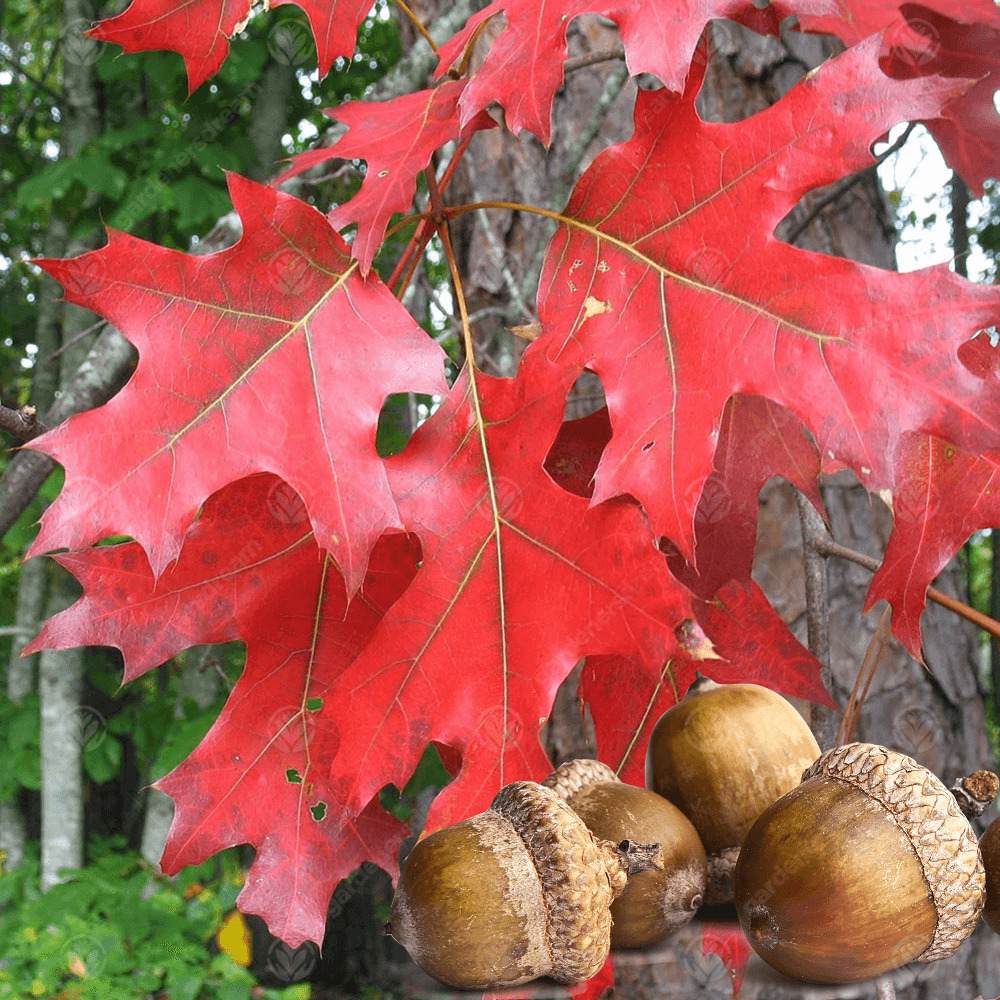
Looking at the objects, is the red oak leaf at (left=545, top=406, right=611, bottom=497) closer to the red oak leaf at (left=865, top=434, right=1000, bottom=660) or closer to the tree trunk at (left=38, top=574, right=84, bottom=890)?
the red oak leaf at (left=865, top=434, right=1000, bottom=660)

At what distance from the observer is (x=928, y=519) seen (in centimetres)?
75

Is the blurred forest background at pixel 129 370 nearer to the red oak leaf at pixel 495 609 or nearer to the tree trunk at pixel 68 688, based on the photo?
the tree trunk at pixel 68 688

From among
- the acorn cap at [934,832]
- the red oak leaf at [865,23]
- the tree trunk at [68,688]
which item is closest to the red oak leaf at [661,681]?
the acorn cap at [934,832]

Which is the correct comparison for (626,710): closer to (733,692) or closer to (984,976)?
(733,692)

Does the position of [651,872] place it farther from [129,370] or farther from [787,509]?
[129,370]

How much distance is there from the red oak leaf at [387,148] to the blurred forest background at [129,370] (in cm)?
22

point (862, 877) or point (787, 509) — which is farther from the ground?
point (862, 877)

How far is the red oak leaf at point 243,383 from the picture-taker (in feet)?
2.15

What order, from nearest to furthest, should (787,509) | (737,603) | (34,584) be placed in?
1. (737,603)
2. (787,509)
3. (34,584)

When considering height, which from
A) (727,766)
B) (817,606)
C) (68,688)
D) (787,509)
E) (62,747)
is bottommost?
(62,747)

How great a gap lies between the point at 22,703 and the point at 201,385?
2829mm

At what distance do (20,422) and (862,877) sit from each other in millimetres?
588

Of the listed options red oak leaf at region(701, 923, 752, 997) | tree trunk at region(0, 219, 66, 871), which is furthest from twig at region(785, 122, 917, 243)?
tree trunk at region(0, 219, 66, 871)

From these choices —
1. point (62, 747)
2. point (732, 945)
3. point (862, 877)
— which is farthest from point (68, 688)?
point (862, 877)
